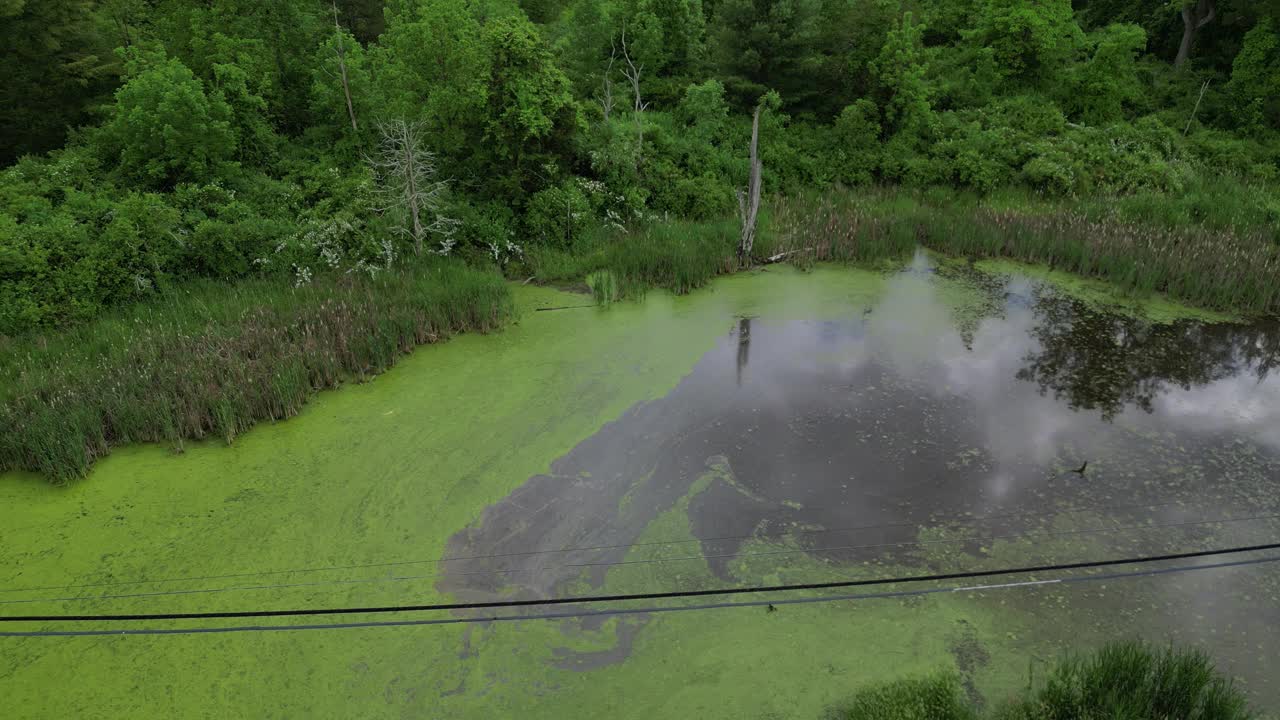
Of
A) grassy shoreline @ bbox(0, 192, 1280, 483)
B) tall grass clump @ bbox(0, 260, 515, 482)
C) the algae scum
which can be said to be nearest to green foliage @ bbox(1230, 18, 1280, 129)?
grassy shoreline @ bbox(0, 192, 1280, 483)

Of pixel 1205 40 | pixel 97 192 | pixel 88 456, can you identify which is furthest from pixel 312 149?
pixel 1205 40

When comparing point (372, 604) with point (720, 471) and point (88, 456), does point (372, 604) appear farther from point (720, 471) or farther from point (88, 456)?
point (88, 456)

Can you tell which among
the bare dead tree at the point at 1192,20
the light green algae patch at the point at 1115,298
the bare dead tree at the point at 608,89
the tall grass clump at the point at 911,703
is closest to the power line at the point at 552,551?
the tall grass clump at the point at 911,703

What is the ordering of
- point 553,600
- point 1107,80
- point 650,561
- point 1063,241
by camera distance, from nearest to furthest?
point 553,600 → point 650,561 → point 1063,241 → point 1107,80

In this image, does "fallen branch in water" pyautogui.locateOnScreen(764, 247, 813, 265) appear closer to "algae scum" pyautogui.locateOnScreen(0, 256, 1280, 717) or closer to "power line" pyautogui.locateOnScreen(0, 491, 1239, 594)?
"algae scum" pyautogui.locateOnScreen(0, 256, 1280, 717)

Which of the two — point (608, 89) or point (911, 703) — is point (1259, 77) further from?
point (911, 703)

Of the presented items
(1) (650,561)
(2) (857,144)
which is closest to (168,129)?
(1) (650,561)
